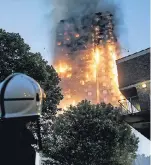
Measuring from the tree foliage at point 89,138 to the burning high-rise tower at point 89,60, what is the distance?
84966mm

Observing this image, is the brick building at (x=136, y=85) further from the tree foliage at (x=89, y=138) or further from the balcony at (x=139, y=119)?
the tree foliage at (x=89, y=138)

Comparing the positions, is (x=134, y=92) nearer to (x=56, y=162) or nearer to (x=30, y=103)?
(x=56, y=162)

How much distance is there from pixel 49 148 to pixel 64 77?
4035 inches

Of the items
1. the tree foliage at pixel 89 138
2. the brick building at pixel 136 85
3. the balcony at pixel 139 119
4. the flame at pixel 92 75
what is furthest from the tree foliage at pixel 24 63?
the flame at pixel 92 75

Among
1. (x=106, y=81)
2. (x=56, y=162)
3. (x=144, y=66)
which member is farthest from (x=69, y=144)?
(x=106, y=81)

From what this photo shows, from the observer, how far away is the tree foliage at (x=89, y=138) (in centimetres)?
2577

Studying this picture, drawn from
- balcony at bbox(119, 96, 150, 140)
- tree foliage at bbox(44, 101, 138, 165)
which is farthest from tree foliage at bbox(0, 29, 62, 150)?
balcony at bbox(119, 96, 150, 140)

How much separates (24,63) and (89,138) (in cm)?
911

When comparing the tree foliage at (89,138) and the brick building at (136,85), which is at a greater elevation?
the brick building at (136,85)

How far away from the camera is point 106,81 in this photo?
117562 mm

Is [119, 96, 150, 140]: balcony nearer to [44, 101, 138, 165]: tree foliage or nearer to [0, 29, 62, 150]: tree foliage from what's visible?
[44, 101, 138, 165]: tree foliage

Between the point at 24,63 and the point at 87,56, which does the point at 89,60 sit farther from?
the point at 24,63

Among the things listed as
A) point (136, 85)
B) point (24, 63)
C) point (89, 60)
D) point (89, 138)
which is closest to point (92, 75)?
point (89, 60)

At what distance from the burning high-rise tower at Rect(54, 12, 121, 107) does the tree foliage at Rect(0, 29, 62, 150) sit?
8729 centimetres
